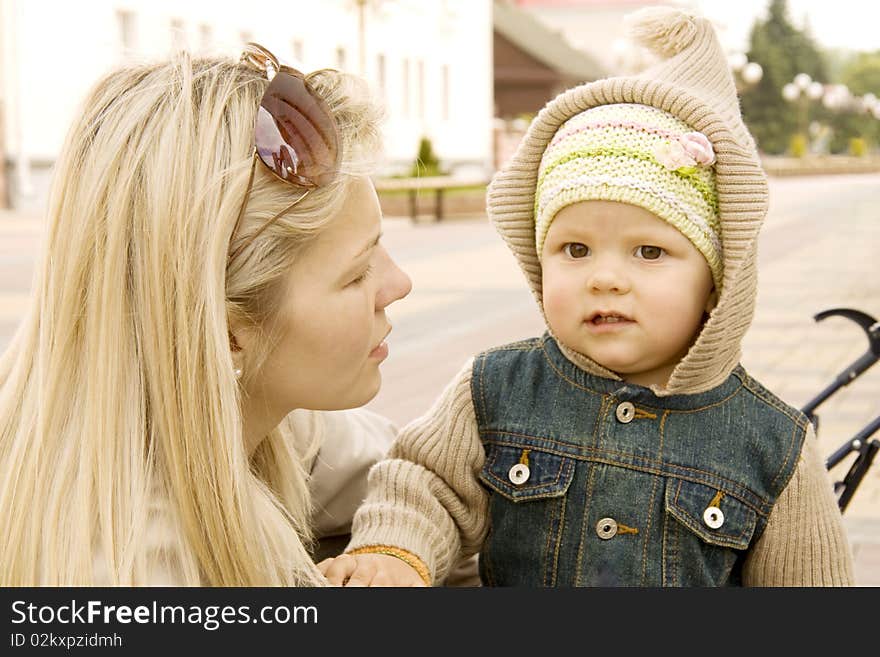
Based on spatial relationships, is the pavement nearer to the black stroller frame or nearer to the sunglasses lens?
the sunglasses lens

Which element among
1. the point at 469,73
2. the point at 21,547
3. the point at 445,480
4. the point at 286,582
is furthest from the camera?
the point at 469,73

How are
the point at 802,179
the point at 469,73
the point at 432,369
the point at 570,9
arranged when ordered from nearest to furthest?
the point at 432,369, the point at 469,73, the point at 802,179, the point at 570,9

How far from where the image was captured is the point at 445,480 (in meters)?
2.38

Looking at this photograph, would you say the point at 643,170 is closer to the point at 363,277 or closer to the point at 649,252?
the point at 649,252

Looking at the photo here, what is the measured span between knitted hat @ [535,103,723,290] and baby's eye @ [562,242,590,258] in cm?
6

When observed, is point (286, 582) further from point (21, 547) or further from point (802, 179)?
point (802, 179)

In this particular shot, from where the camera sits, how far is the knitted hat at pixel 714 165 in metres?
2.22

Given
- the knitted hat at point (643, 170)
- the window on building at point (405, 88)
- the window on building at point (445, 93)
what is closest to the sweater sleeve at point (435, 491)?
the knitted hat at point (643, 170)

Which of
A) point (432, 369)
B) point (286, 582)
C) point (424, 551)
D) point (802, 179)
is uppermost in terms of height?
point (286, 582)

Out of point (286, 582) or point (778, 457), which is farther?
point (778, 457)

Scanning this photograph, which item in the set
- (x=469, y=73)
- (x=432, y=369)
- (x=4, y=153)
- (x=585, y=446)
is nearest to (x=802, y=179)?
(x=469, y=73)

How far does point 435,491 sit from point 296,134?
29.9 inches

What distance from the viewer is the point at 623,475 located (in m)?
2.28

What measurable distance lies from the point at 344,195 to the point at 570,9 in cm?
7517
